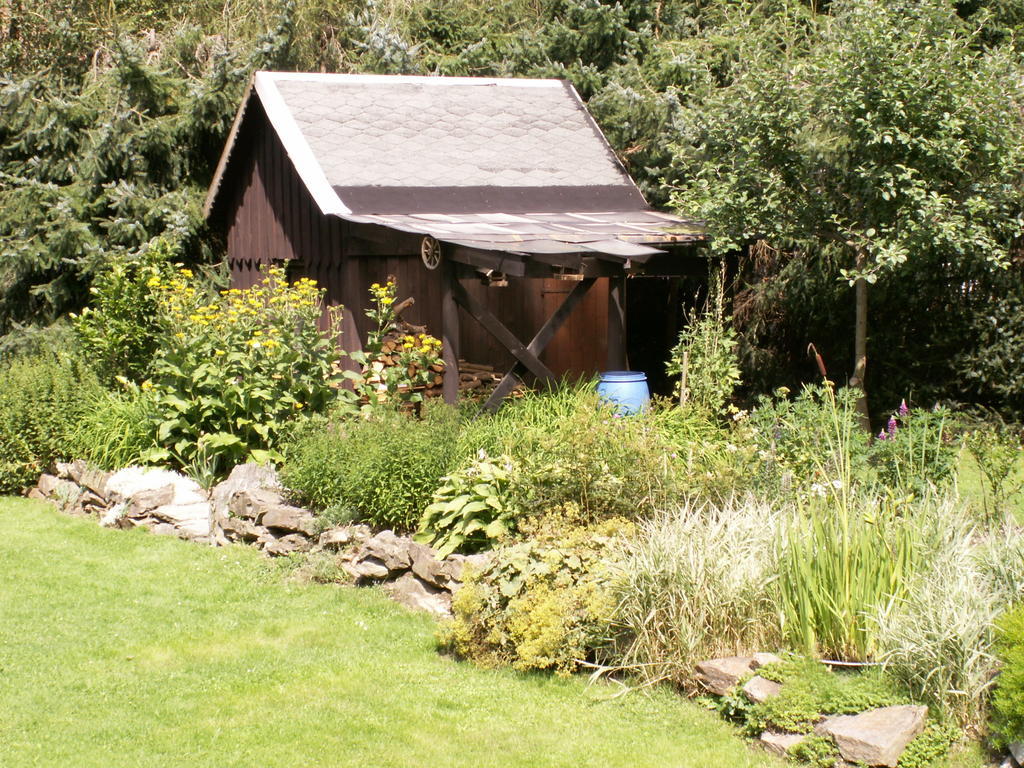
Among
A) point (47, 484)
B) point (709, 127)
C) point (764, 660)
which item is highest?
point (709, 127)

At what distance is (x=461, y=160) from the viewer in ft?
40.0

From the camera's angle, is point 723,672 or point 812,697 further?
point 723,672

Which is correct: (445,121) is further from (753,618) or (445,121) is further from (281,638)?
(753,618)

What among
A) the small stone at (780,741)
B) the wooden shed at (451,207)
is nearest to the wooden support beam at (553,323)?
the wooden shed at (451,207)

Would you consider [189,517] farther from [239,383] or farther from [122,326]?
[122,326]

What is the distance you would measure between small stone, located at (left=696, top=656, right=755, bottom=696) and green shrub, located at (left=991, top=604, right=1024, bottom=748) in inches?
45.1

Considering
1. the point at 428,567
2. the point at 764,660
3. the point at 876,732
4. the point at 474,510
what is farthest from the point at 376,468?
the point at 876,732

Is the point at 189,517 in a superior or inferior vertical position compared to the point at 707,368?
inferior

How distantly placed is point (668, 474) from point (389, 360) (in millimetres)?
4170

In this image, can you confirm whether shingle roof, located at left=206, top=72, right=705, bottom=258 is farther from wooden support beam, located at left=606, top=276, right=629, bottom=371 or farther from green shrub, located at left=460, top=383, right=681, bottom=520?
green shrub, located at left=460, top=383, right=681, bottom=520

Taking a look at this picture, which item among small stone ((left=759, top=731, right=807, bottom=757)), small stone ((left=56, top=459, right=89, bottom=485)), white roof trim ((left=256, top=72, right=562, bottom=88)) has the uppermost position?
white roof trim ((left=256, top=72, right=562, bottom=88))

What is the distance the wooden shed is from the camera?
394 inches

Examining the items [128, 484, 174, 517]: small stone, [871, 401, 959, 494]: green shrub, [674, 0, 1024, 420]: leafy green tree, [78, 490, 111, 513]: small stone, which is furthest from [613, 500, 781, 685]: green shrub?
[78, 490, 111, 513]: small stone

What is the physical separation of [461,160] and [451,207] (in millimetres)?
973
